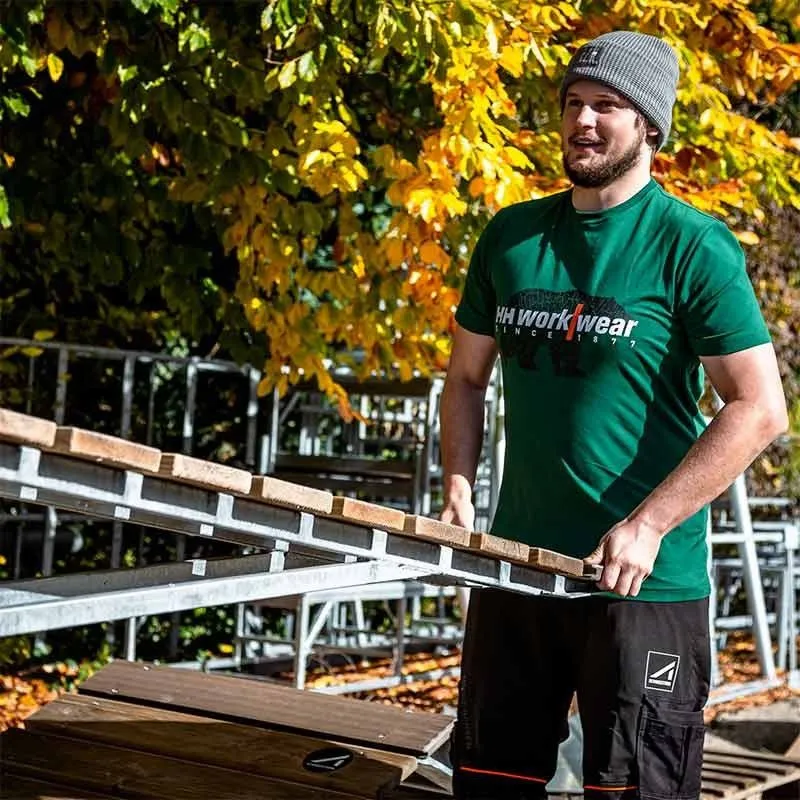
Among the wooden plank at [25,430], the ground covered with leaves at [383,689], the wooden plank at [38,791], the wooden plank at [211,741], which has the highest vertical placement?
the wooden plank at [25,430]

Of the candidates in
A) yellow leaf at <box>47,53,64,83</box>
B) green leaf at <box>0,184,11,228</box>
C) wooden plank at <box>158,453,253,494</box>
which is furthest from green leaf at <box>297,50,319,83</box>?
wooden plank at <box>158,453,253,494</box>

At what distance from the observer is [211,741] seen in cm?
392

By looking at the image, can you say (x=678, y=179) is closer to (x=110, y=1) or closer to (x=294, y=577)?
(x=110, y=1)

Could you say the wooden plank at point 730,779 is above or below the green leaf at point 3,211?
below

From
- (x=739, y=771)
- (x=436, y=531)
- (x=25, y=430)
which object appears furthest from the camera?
(x=739, y=771)

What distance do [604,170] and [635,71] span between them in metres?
0.19

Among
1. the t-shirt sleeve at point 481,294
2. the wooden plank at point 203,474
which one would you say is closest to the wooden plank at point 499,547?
the wooden plank at point 203,474

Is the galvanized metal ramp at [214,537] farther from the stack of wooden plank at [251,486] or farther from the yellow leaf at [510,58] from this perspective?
the yellow leaf at [510,58]

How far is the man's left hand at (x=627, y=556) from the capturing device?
2.60m

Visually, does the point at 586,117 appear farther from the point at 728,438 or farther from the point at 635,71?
the point at 728,438

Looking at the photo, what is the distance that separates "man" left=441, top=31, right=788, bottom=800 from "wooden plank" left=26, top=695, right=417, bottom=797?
0.73 metres

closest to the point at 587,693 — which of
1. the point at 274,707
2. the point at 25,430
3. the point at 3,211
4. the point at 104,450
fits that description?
the point at 104,450

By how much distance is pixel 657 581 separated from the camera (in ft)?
9.05

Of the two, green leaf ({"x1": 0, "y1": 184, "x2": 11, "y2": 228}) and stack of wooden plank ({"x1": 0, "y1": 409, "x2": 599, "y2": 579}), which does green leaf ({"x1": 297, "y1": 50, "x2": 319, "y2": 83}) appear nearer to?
green leaf ({"x1": 0, "y1": 184, "x2": 11, "y2": 228})
